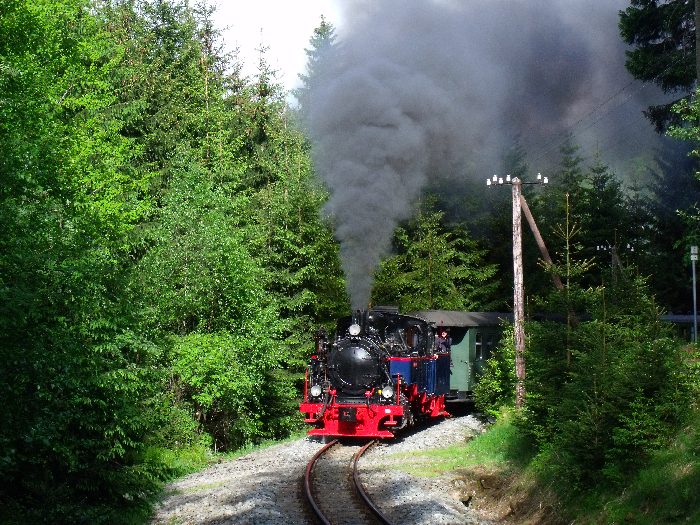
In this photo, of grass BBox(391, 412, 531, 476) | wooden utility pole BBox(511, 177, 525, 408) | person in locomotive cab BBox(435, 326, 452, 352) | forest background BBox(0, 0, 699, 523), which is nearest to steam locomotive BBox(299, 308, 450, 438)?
grass BBox(391, 412, 531, 476)

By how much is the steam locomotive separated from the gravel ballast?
80 cm

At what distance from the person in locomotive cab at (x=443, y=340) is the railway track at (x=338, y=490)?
4321mm

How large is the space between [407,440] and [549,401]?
5.66m

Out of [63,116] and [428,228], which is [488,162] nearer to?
[428,228]

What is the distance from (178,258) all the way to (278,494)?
8607mm

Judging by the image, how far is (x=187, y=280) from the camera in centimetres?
1922

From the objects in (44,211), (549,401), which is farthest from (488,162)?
(44,211)

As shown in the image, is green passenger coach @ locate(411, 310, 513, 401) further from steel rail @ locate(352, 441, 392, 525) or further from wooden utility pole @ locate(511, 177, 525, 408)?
steel rail @ locate(352, 441, 392, 525)

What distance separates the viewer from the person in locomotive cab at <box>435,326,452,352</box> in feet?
65.9

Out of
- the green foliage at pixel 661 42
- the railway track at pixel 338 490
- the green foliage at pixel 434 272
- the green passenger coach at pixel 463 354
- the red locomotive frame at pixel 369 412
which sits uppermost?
the green foliage at pixel 661 42

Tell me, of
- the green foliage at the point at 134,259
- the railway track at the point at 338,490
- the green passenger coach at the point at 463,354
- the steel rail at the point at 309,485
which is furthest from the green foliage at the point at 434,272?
the railway track at the point at 338,490

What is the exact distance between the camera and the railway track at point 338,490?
10.5 meters

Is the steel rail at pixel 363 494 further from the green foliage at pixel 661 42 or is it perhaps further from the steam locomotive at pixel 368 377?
the green foliage at pixel 661 42

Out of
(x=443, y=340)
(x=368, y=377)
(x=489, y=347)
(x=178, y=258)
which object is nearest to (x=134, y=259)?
(x=178, y=258)
